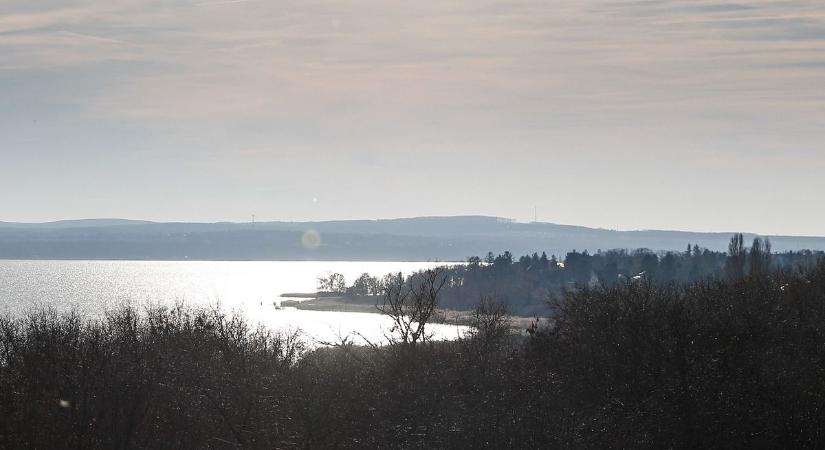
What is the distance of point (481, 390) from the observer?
40.1 metres

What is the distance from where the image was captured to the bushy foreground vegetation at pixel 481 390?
27422mm

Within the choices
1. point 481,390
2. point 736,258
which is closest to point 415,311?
point 481,390

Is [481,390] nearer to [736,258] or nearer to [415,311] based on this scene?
[415,311]

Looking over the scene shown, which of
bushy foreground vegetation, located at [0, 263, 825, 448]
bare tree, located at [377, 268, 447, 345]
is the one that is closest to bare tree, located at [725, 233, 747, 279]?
bare tree, located at [377, 268, 447, 345]

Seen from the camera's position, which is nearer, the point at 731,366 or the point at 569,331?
the point at 731,366

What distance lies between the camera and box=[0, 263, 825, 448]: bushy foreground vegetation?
27422 mm

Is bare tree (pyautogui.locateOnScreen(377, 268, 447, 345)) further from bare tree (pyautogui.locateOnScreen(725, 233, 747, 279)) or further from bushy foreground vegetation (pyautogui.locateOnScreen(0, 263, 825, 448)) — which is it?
bare tree (pyautogui.locateOnScreen(725, 233, 747, 279))

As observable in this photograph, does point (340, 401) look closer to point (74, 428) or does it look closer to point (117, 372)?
point (117, 372)

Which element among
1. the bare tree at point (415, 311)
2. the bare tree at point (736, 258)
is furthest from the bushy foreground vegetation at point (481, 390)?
the bare tree at point (736, 258)

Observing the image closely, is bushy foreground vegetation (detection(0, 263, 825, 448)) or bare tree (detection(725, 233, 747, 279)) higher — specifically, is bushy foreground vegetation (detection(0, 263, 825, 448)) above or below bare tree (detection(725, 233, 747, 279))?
below

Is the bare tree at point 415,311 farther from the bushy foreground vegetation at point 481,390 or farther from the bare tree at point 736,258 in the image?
the bare tree at point 736,258

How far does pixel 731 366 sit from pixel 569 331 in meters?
15.0

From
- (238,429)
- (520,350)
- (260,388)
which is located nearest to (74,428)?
(238,429)

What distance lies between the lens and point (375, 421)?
1436 inches
